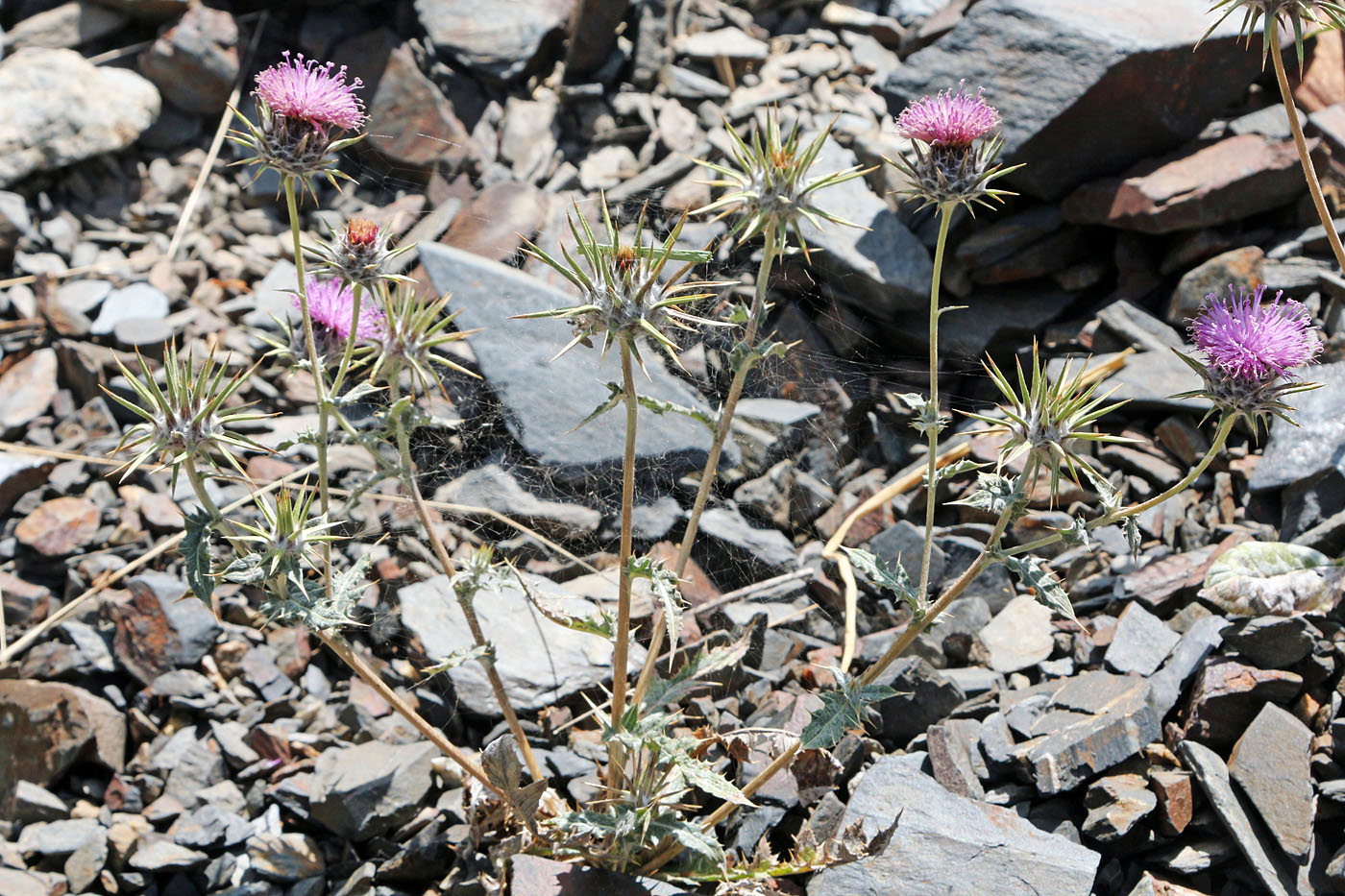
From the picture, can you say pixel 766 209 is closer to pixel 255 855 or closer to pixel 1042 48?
pixel 255 855

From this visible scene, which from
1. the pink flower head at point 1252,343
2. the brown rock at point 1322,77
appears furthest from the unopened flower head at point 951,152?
the brown rock at point 1322,77

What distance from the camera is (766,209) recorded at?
3137 mm

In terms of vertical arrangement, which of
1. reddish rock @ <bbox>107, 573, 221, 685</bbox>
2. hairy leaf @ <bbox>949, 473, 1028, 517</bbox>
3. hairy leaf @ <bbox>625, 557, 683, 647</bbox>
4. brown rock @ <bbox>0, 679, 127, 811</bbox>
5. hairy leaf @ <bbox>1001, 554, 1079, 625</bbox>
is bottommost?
brown rock @ <bbox>0, 679, 127, 811</bbox>

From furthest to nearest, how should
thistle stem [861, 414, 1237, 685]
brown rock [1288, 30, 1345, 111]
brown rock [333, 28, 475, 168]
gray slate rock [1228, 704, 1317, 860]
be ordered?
brown rock [333, 28, 475, 168] < brown rock [1288, 30, 1345, 111] < gray slate rock [1228, 704, 1317, 860] < thistle stem [861, 414, 1237, 685]

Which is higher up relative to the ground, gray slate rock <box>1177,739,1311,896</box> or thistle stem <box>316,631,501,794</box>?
gray slate rock <box>1177,739,1311,896</box>

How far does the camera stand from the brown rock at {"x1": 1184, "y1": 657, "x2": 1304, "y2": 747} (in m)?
4.17

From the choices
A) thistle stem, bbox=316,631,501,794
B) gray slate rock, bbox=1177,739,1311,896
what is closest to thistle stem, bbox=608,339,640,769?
thistle stem, bbox=316,631,501,794

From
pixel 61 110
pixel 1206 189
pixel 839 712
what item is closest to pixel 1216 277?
pixel 1206 189

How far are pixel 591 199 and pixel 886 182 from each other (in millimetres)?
1983

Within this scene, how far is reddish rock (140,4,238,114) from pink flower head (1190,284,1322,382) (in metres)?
7.30

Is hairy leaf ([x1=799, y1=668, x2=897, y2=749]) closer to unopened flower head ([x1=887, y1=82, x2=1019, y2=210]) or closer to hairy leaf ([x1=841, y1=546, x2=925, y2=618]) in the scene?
hairy leaf ([x1=841, y1=546, x2=925, y2=618])

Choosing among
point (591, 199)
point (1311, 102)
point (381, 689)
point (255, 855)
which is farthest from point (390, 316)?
point (1311, 102)

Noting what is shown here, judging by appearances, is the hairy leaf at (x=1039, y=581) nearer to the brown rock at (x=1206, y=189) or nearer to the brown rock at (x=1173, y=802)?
the brown rock at (x=1173, y=802)

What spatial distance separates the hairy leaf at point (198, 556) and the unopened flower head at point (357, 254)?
899 mm
